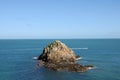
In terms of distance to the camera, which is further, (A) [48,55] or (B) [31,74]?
(A) [48,55]

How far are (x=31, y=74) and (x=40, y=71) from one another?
19.5 ft

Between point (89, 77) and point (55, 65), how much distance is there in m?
22.7

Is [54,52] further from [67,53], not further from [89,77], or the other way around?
[89,77]

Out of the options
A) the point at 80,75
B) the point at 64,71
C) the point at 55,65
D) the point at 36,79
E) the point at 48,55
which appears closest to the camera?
the point at 36,79

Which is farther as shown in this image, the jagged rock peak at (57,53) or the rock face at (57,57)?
the jagged rock peak at (57,53)

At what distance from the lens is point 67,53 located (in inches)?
4422

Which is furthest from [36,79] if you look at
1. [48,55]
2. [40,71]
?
[48,55]

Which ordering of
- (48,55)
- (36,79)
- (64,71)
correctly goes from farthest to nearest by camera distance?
1. (48,55)
2. (64,71)
3. (36,79)

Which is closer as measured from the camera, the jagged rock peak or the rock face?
the rock face

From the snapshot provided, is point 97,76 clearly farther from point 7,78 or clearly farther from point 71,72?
point 7,78

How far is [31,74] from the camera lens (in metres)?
85.1

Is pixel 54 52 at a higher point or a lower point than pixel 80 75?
higher

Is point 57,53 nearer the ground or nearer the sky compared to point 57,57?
nearer the sky

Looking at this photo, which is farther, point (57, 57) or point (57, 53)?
point (57, 53)
